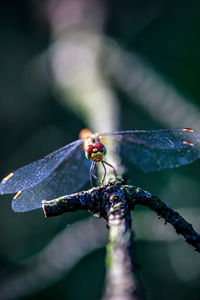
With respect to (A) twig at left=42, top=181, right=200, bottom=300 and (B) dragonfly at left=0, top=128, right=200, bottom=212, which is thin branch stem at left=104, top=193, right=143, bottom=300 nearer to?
(A) twig at left=42, top=181, right=200, bottom=300

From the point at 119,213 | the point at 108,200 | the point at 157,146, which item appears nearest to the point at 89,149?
the point at 157,146

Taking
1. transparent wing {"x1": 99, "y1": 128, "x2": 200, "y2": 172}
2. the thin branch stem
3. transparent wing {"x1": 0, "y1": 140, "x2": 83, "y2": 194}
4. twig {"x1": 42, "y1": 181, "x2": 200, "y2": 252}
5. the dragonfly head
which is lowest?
the thin branch stem

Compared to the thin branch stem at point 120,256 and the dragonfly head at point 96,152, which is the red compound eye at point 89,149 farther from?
the thin branch stem at point 120,256

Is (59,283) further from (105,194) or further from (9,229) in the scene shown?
(105,194)

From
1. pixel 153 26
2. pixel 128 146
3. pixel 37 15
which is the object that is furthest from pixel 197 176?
pixel 37 15

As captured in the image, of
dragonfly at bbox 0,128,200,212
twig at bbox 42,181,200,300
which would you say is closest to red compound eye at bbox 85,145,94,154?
dragonfly at bbox 0,128,200,212

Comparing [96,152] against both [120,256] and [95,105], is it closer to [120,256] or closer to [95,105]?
[95,105]
